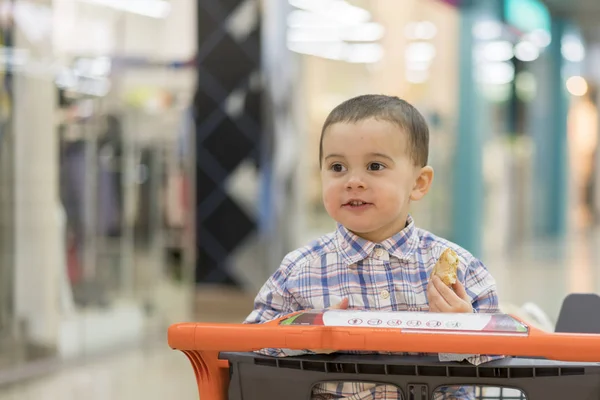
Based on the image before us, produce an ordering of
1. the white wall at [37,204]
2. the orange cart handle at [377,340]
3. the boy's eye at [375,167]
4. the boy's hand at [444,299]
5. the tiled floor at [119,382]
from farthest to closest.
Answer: the white wall at [37,204] < the tiled floor at [119,382] < the boy's eye at [375,167] < the boy's hand at [444,299] < the orange cart handle at [377,340]

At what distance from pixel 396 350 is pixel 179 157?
254 inches

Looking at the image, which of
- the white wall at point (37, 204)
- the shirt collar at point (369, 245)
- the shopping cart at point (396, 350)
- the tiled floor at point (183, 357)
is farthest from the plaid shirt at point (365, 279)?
the white wall at point (37, 204)

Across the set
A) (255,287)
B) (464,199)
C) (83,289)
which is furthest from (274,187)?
(464,199)

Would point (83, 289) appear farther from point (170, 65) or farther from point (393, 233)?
point (393, 233)

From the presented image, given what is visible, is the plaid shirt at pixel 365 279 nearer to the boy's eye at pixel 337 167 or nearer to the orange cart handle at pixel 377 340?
the boy's eye at pixel 337 167

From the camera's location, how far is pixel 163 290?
709cm

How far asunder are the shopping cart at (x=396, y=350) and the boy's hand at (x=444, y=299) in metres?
0.15

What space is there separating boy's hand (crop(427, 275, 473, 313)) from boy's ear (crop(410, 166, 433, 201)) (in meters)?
0.26

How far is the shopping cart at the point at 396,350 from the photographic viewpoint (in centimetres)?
135

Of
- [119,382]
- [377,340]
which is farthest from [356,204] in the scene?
[119,382]

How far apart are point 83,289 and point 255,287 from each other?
1.76 metres

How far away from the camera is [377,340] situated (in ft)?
4.56

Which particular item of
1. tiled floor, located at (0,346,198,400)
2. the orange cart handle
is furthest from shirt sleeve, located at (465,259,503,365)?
tiled floor, located at (0,346,198,400)

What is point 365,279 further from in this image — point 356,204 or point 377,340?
point 377,340
